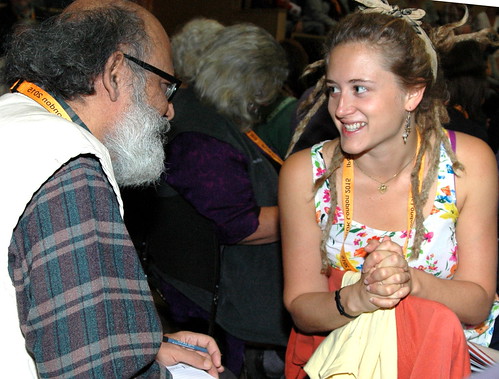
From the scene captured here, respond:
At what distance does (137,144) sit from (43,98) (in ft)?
1.06

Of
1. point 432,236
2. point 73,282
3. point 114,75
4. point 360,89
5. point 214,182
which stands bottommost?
point 214,182

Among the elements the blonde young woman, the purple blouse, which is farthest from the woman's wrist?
the purple blouse

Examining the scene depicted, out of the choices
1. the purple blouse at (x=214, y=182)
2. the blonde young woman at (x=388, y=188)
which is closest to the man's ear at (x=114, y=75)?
the blonde young woman at (x=388, y=188)

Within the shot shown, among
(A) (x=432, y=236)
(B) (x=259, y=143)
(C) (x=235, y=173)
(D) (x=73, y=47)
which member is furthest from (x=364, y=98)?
(B) (x=259, y=143)

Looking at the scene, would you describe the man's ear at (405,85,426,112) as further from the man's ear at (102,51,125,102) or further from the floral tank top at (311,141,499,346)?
the man's ear at (102,51,125,102)

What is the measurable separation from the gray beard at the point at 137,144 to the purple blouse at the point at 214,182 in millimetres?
851

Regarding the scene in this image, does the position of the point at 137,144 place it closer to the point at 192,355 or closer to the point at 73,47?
the point at 73,47

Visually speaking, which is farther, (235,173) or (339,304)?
(235,173)

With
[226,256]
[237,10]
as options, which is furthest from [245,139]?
[237,10]

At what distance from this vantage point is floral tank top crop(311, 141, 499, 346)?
2.12 metres

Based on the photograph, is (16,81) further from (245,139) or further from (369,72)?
(245,139)

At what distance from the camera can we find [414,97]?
2160mm

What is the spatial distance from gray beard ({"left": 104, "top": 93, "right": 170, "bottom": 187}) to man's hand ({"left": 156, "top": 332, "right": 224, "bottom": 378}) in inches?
21.7

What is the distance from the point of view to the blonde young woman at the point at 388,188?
2074 millimetres
